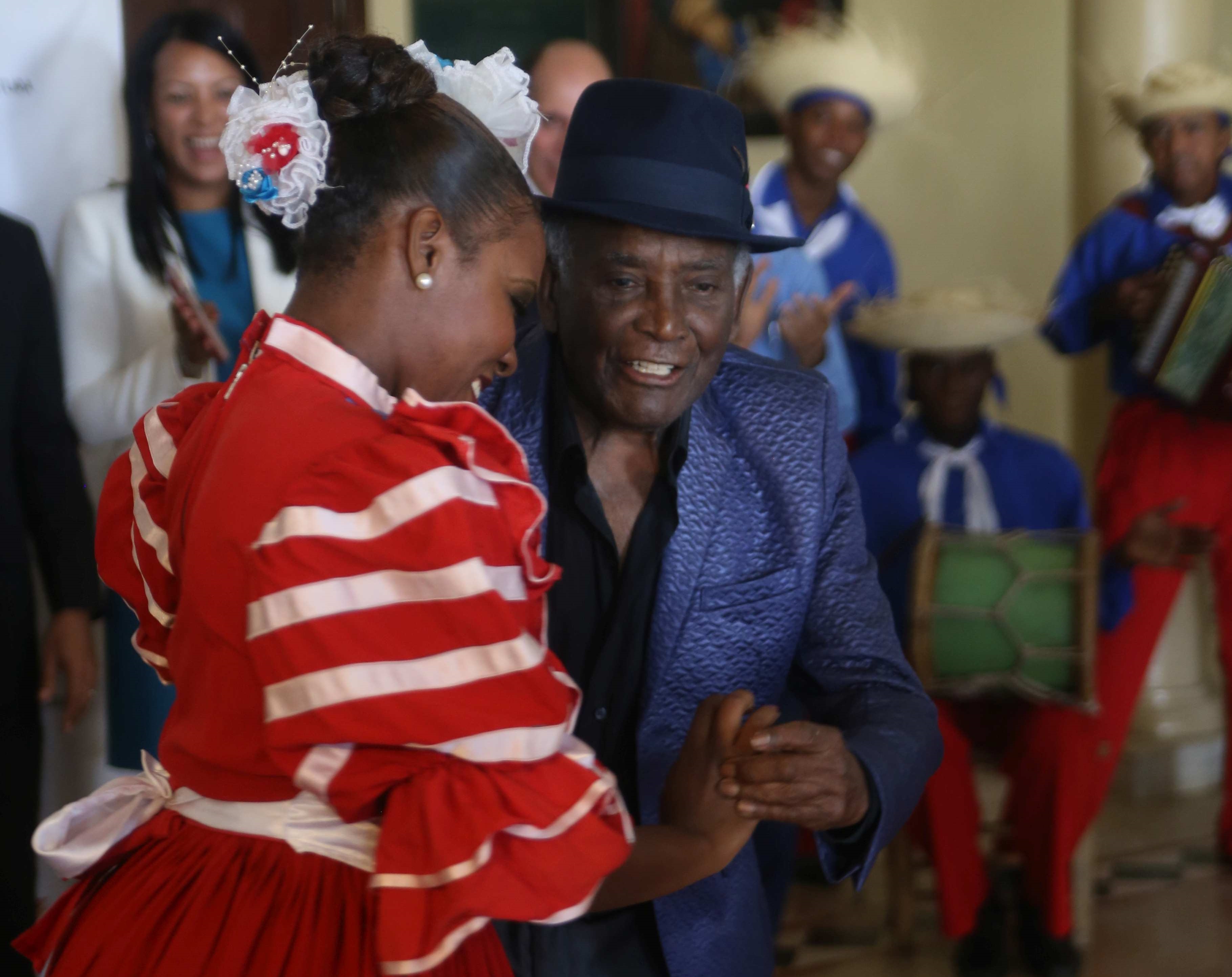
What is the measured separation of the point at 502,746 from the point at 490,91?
74 cm

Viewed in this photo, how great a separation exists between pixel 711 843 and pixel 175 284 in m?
1.83

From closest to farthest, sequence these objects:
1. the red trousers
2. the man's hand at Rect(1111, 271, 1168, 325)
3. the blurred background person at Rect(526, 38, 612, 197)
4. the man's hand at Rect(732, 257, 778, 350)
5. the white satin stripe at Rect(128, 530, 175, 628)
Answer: the white satin stripe at Rect(128, 530, 175, 628), the blurred background person at Rect(526, 38, 612, 197), the man's hand at Rect(732, 257, 778, 350), the red trousers, the man's hand at Rect(1111, 271, 1168, 325)

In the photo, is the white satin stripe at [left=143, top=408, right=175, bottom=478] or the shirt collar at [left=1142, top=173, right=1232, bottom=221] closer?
the white satin stripe at [left=143, top=408, right=175, bottom=478]

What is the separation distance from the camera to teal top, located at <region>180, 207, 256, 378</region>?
291 centimetres

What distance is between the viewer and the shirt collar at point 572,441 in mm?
1868

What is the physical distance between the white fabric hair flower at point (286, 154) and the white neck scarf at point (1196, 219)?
372 centimetres

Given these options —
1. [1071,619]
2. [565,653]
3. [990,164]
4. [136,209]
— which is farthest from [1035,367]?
[565,653]

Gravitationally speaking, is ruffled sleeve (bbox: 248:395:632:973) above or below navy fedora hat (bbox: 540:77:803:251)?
below

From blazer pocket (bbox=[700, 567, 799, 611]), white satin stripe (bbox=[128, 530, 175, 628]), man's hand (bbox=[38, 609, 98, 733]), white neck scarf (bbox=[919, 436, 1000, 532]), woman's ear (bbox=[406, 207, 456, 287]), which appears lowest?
white neck scarf (bbox=[919, 436, 1000, 532])

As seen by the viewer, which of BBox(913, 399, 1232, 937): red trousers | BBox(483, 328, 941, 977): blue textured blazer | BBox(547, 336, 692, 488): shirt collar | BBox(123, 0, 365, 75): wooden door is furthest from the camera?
BBox(123, 0, 365, 75): wooden door

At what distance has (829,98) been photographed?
4184mm

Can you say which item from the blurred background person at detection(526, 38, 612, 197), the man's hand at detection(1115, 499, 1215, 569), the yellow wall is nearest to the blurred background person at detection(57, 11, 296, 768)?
the blurred background person at detection(526, 38, 612, 197)

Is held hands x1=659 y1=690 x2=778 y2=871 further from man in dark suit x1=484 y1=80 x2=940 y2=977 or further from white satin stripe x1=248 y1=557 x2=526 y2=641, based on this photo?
white satin stripe x1=248 y1=557 x2=526 y2=641

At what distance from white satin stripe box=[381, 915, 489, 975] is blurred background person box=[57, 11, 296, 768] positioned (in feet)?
6.30
